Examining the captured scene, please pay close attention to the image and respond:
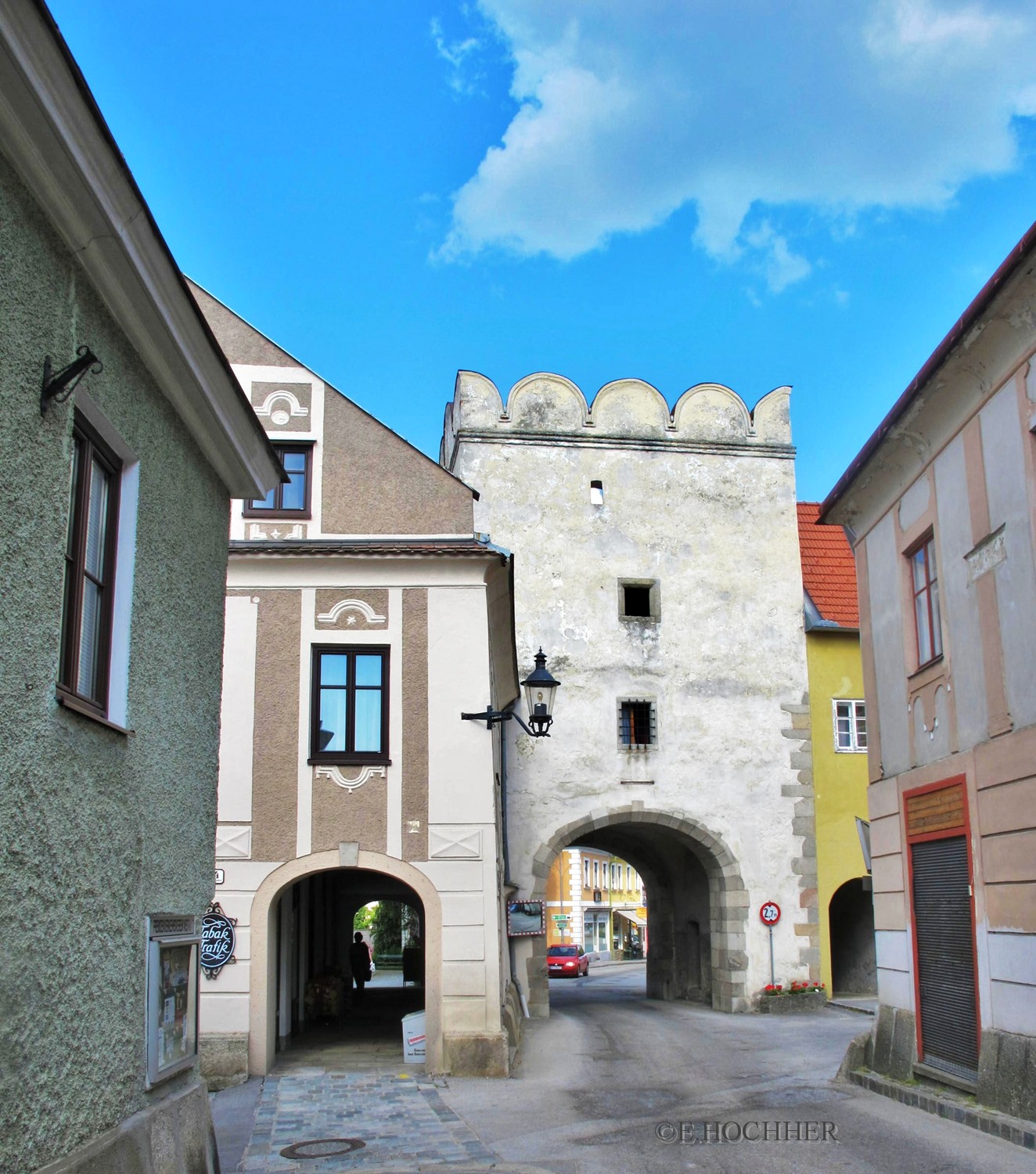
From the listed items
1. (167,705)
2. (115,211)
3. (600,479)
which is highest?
(600,479)

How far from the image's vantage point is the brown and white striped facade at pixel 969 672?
9.36 m

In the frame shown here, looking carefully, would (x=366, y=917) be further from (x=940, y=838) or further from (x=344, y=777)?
(x=940, y=838)

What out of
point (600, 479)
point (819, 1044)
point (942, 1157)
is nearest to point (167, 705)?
point (942, 1157)

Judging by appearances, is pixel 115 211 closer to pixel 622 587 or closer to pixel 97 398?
pixel 97 398

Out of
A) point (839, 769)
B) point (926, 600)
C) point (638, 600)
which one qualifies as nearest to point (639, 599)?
point (638, 600)

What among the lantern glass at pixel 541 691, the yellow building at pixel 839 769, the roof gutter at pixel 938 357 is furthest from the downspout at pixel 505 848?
the roof gutter at pixel 938 357

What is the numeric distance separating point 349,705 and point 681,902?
51.3 feet

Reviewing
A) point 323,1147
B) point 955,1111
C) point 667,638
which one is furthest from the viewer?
point 667,638

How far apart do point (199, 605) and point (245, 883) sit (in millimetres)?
7099

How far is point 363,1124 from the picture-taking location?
416 inches

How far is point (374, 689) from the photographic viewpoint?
1454 cm

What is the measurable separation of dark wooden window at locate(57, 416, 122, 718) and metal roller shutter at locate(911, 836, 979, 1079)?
7.51 metres

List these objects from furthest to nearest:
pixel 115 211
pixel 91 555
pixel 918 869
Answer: pixel 918 869, pixel 91 555, pixel 115 211

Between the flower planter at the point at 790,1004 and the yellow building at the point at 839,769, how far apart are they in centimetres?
65
